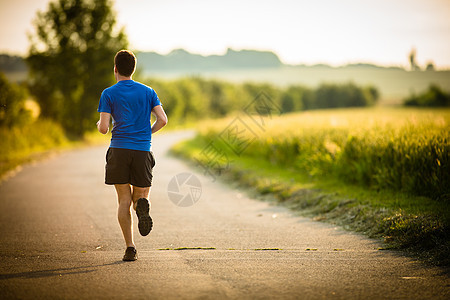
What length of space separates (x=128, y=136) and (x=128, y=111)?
289 millimetres

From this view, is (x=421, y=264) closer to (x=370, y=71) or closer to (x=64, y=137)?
(x=64, y=137)

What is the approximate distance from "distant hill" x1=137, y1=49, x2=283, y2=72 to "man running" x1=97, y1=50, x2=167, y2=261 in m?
123

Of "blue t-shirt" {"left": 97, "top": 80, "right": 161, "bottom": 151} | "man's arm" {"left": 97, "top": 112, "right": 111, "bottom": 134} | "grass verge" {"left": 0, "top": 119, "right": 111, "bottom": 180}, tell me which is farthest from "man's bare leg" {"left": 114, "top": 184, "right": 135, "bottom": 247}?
"grass verge" {"left": 0, "top": 119, "right": 111, "bottom": 180}

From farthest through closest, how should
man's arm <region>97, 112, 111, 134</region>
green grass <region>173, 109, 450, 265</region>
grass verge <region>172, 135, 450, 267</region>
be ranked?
green grass <region>173, 109, 450, 265</region>
grass verge <region>172, 135, 450, 267</region>
man's arm <region>97, 112, 111, 134</region>

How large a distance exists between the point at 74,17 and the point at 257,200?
2522 centimetres

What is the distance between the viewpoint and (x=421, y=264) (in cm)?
489

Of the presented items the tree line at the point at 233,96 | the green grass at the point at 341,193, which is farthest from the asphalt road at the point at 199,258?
the tree line at the point at 233,96

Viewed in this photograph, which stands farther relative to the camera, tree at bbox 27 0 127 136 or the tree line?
the tree line

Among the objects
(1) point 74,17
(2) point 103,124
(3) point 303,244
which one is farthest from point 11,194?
(1) point 74,17

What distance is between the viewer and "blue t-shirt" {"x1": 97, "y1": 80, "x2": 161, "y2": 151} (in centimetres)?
493

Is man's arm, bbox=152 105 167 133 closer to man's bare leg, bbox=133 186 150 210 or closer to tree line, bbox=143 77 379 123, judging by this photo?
man's bare leg, bbox=133 186 150 210

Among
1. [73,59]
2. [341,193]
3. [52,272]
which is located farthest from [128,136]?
[73,59]

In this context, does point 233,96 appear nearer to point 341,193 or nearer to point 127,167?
point 341,193

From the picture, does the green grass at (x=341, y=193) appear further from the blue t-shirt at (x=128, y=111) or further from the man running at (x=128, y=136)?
the blue t-shirt at (x=128, y=111)
